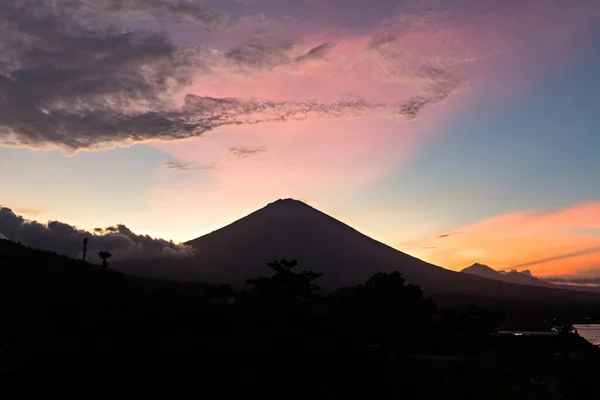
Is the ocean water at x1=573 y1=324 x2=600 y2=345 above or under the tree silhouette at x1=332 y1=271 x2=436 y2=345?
under

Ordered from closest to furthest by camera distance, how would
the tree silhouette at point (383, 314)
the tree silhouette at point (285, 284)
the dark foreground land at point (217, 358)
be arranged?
the dark foreground land at point (217, 358)
the tree silhouette at point (285, 284)
the tree silhouette at point (383, 314)

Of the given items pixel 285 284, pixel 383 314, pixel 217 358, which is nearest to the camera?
pixel 217 358

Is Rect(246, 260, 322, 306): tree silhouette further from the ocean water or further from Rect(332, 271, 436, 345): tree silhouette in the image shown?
the ocean water

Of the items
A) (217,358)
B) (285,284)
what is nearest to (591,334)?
(285,284)

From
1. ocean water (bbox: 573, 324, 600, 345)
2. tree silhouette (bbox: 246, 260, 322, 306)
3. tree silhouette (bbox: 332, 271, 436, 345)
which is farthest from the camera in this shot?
ocean water (bbox: 573, 324, 600, 345)

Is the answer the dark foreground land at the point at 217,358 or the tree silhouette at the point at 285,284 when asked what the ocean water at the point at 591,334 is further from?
the dark foreground land at the point at 217,358

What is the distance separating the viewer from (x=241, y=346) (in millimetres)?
17469

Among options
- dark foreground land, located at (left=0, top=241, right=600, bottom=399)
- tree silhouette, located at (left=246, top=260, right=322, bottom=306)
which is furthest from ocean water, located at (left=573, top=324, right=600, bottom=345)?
dark foreground land, located at (left=0, top=241, right=600, bottom=399)

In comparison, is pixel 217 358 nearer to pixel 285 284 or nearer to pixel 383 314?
pixel 285 284

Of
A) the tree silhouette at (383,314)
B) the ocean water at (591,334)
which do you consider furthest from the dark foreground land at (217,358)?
the ocean water at (591,334)

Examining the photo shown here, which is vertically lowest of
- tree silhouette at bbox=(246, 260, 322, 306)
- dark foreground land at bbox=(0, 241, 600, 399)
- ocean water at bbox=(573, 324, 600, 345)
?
ocean water at bbox=(573, 324, 600, 345)

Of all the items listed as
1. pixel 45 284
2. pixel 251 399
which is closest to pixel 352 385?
pixel 251 399

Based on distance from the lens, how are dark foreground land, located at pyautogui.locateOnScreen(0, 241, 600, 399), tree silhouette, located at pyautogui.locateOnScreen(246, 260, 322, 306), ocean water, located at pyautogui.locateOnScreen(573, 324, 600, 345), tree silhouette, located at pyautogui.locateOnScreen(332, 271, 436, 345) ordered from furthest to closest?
ocean water, located at pyautogui.locateOnScreen(573, 324, 600, 345) → tree silhouette, located at pyautogui.locateOnScreen(332, 271, 436, 345) → tree silhouette, located at pyautogui.locateOnScreen(246, 260, 322, 306) → dark foreground land, located at pyautogui.locateOnScreen(0, 241, 600, 399)

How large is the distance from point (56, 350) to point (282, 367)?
20.8 feet
